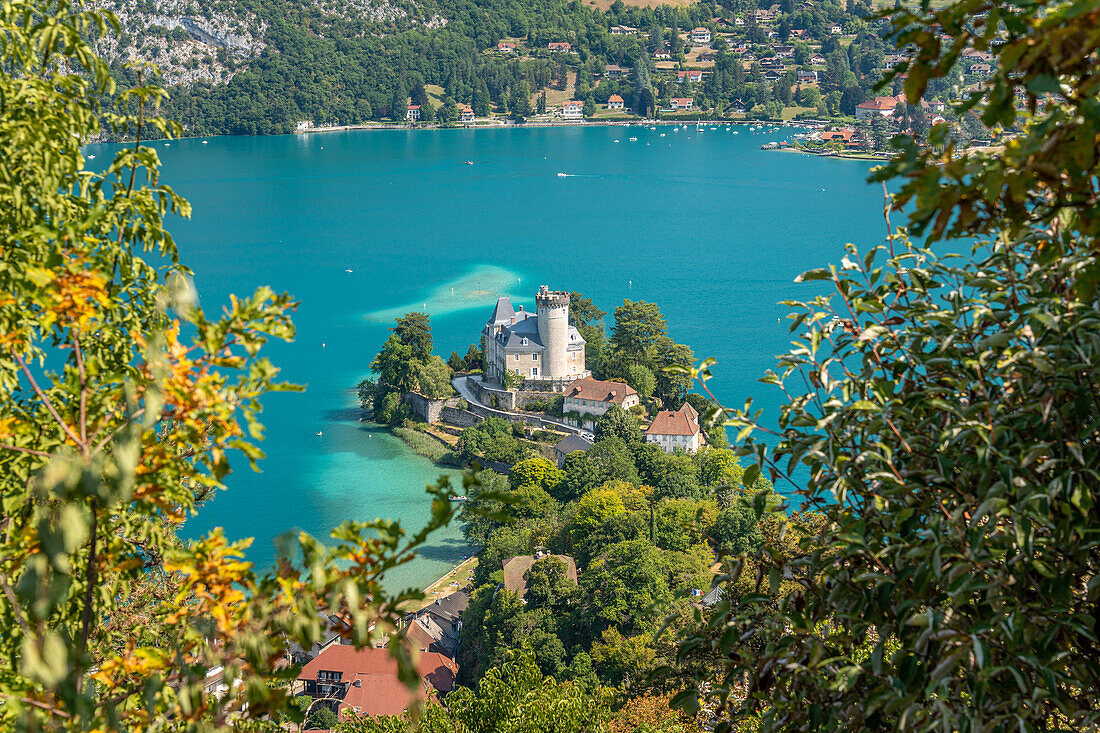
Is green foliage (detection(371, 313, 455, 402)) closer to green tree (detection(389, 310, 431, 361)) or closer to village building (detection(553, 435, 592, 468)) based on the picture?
green tree (detection(389, 310, 431, 361))

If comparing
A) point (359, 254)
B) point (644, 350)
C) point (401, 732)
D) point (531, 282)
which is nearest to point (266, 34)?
point (359, 254)

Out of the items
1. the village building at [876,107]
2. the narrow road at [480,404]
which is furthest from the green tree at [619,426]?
the village building at [876,107]

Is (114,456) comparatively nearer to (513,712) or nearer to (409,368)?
(513,712)

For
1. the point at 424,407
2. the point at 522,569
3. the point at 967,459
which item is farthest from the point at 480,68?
the point at 967,459

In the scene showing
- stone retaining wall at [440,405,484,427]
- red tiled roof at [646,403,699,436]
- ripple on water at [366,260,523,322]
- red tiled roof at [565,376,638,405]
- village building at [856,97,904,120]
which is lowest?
stone retaining wall at [440,405,484,427]

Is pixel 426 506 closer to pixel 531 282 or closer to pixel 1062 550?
pixel 531 282

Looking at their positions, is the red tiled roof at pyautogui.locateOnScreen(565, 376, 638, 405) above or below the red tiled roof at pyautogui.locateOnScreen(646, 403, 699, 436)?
above

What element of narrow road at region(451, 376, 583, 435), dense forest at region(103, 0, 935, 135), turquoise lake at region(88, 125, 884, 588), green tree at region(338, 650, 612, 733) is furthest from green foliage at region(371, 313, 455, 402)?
dense forest at region(103, 0, 935, 135)
